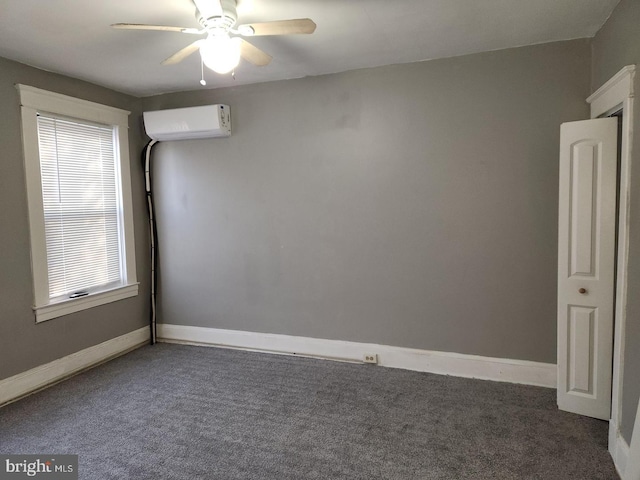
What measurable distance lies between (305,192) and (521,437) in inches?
99.5

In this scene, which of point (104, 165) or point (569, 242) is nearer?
point (569, 242)

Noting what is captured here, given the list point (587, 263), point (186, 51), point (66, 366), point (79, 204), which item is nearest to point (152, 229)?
point (79, 204)

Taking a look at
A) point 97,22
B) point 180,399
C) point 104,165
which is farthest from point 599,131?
point 104,165

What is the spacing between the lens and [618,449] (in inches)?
86.8

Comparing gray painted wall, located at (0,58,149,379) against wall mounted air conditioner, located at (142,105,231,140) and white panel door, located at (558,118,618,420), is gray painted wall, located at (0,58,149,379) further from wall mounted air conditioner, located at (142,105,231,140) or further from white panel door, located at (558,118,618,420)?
white panel door, located at (558,118,618,420)

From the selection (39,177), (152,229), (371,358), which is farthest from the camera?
(152,229)

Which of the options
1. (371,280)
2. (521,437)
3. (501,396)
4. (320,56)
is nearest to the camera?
(521,437)

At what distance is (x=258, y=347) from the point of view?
13.5ft

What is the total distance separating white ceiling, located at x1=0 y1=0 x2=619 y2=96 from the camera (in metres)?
2.39


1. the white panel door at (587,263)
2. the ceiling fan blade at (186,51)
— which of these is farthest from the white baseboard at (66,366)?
the white panel door at (587,263)

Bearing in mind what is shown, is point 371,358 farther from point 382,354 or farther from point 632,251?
point 632,251

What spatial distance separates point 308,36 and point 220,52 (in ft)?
2.91

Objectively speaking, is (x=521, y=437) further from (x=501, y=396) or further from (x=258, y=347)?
(x=258, y=347)

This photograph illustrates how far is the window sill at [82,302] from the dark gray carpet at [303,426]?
0.59 metres
